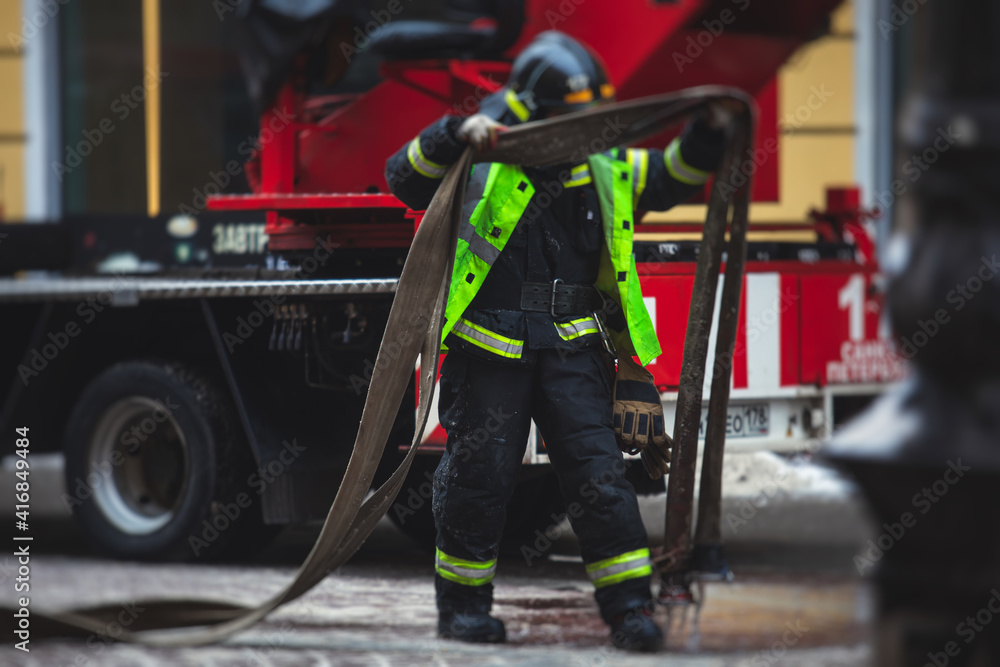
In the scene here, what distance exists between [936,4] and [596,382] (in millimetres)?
2735

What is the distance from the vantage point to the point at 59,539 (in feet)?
23.3

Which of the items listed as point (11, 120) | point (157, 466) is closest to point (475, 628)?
point (157, 466)

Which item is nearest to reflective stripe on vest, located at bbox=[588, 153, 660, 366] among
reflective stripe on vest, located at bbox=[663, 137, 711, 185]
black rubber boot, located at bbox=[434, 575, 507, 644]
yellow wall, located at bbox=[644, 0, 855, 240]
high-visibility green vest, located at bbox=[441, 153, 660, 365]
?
high-visibility green vest, located at bbox=[441, 153, 660, 365]

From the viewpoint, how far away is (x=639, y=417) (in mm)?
4266

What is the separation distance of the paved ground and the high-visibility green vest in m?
0.97

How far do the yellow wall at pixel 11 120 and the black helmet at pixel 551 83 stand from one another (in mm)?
7988

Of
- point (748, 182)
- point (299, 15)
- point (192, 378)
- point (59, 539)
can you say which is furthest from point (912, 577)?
point (59, 539)

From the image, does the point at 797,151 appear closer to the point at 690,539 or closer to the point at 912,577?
the point at 690,539

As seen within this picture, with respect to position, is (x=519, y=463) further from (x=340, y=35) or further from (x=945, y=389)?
(x=340, y=35)

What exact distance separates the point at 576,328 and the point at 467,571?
85 centimetres

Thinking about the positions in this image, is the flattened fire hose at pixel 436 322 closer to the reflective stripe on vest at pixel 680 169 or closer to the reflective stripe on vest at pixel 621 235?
the reflective stripe on vest at pixel 680 169

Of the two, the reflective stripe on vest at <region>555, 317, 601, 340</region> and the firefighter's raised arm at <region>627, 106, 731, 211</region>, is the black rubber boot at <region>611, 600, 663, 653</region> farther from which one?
the firefighter's raised arm at <region>627, 106, 731, 211</region>

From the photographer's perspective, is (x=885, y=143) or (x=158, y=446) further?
(x=885, y=143)

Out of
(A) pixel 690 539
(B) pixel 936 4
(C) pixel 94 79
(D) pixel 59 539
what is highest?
(C) pixel 94 79
